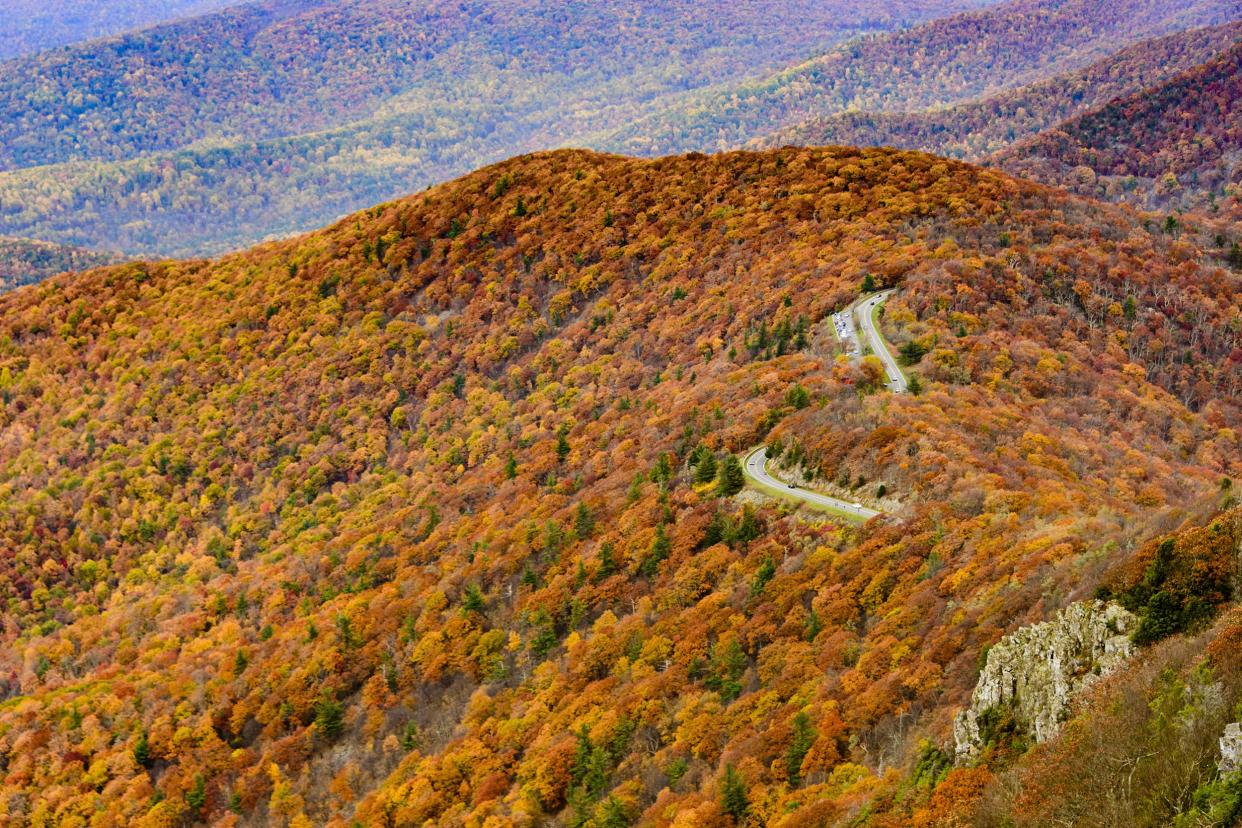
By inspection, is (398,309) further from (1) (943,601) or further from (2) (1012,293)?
(1) (943,601)

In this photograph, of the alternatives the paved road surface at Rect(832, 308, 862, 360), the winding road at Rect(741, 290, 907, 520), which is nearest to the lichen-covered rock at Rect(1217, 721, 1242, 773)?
the winding road at Rect(741, 290, 907, 520)

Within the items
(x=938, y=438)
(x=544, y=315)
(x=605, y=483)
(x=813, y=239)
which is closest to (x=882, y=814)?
(x=938, y=438)

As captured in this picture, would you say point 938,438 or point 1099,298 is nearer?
point 938,438

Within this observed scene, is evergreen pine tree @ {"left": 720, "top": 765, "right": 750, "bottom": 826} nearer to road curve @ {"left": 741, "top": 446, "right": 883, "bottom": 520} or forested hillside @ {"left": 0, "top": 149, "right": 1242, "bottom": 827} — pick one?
forested hillside @ {"left": 0, "top": 149, "right": 1242, "bottom": 827}

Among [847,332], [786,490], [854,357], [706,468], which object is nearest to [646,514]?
[706,468]

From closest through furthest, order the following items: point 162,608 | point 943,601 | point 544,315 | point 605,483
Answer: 1. point 943,601
2. point 605,483
3. point 162,608
4. point 544,315

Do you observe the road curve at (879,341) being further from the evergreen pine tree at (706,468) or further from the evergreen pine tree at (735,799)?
the evergreen pine tree at (735,799)

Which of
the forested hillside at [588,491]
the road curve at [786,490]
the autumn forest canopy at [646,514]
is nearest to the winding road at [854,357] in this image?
the road curve at [786,490]
